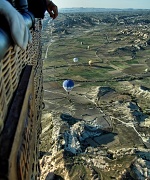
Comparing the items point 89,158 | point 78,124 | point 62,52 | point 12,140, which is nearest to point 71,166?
point 89,158

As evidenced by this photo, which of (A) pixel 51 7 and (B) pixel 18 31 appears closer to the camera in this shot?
(B) pixel 18 31

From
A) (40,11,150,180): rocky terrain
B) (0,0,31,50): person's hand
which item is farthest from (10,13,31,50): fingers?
(40,11,150,180): rocky terrain

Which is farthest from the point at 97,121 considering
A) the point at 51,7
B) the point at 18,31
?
the point at 18,31

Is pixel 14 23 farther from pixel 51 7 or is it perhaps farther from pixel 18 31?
pixel 51 7

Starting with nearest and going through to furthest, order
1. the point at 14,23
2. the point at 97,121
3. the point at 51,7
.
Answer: the point at 14,23
the point at 51,7
the point at 97,121

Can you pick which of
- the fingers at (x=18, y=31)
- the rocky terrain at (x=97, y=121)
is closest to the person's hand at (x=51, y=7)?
the fingers at (x=18, y=31)

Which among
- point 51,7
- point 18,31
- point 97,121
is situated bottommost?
point 97,121

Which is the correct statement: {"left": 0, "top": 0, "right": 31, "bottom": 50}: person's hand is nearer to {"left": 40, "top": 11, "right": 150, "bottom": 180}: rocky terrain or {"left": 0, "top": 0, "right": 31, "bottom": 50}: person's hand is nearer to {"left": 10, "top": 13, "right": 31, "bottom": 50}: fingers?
{"left": 10, "top": 13, "right": 31, "bottom": 50}: fingers

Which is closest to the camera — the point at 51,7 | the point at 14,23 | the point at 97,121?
the point at 14,23

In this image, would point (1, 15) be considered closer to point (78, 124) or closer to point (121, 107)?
point (78, 124)

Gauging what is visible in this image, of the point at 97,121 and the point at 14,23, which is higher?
the point at 14,23

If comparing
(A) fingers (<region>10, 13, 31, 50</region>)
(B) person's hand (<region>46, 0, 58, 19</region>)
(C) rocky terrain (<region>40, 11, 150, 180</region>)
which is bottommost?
(C) rocky terrain (<region>40, 11, 150, 180</region>)
